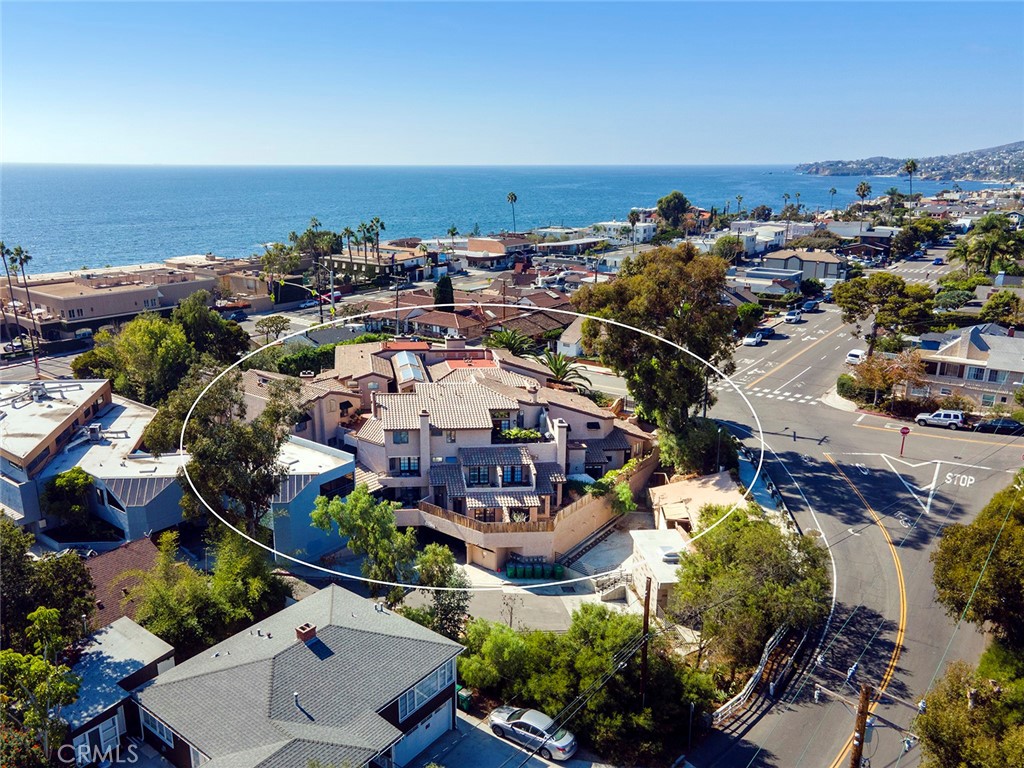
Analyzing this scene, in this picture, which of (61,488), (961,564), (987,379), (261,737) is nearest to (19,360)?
(61,488)

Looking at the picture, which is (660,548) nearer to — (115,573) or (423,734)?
(423,734)

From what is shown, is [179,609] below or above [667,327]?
below

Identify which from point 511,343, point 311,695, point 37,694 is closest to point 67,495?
point 37,694

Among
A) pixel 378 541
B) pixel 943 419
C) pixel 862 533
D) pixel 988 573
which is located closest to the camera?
pixel 988 573

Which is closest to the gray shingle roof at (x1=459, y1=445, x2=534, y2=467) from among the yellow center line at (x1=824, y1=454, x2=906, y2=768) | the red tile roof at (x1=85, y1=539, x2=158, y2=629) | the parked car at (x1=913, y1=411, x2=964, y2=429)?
the red tile roof at (x1=85, y1=539, x2=158, y2=629)

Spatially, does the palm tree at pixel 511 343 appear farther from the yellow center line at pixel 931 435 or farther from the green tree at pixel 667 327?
the yellow center line at pixel 931 435

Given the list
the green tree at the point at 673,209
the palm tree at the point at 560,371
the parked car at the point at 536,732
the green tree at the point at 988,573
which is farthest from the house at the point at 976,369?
the green tree at the point at 673,209
